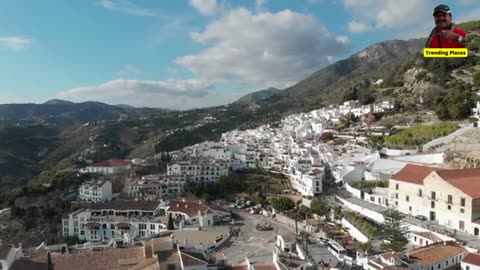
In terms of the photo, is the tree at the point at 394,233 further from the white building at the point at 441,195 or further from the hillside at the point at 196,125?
the hillside at the point at 196,125

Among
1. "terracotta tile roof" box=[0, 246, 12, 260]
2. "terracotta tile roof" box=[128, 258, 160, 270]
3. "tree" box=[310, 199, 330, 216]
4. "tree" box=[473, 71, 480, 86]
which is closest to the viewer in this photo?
"terracotta tile roof" box=[128, 258, 160, 270]

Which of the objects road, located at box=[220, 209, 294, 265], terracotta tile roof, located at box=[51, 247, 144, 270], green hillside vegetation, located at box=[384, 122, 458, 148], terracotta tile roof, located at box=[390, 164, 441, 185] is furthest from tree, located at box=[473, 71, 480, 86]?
terracotta tile roof, located at box=[51, 247, 144, 270]

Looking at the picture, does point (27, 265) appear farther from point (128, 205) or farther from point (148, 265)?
point (128, 205)

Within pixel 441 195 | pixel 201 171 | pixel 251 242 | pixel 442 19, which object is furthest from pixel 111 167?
pixel 442 19

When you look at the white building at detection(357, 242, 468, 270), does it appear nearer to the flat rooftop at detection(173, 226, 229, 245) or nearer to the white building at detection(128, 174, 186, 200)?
the flat rooftop at detection(173, 226, 229, 245)

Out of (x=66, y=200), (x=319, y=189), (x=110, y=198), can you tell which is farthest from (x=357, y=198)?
(x=66, y=200)

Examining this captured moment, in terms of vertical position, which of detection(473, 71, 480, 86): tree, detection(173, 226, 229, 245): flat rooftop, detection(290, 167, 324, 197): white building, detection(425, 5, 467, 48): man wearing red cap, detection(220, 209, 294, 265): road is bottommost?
detection(220, 209, 294, 265): road
